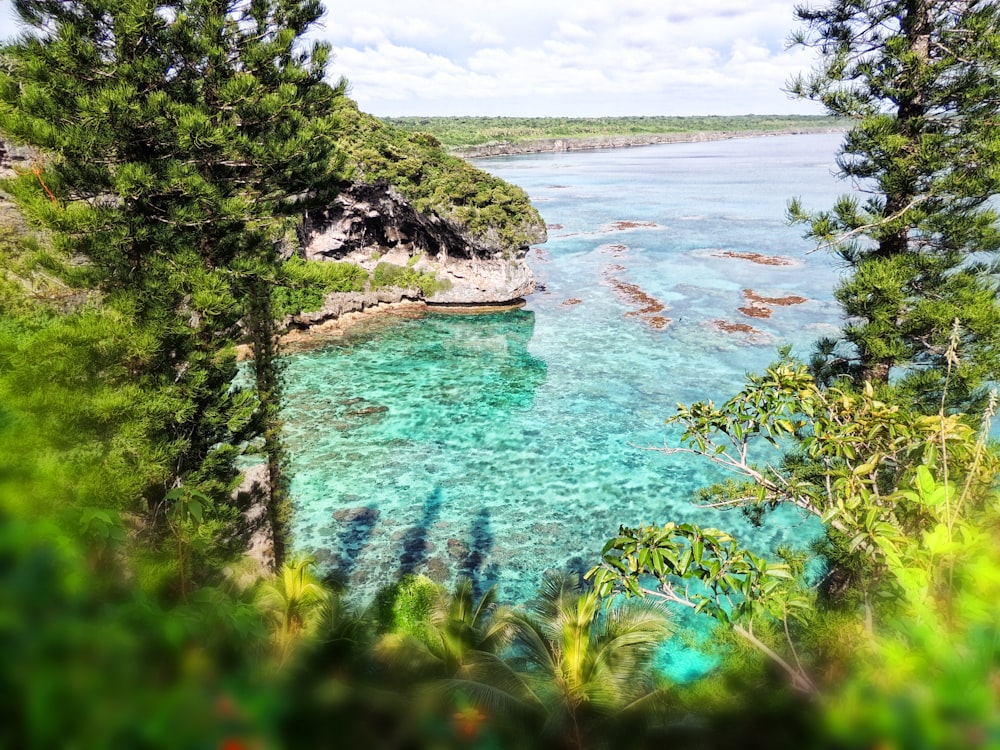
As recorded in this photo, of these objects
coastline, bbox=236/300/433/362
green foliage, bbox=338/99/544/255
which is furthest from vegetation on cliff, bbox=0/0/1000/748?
green foliage, bbox=338/99/544/255

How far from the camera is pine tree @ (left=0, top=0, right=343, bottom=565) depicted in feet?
37.4

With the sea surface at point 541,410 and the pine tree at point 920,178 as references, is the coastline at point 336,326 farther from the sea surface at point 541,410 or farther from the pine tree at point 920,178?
the pine tree at point 920,178

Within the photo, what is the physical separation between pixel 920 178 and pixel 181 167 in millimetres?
16236

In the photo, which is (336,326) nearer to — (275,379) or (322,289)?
(322,289)

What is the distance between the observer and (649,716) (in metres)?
7.07

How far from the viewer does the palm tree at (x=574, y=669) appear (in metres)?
7.65

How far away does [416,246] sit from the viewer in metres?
43.9

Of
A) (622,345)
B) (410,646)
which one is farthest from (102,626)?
(622,345)

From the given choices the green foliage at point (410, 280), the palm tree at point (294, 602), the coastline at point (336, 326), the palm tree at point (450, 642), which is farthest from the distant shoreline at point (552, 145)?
the palm tree at point (450, 642)

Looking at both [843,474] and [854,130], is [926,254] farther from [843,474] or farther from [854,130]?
[843,474]

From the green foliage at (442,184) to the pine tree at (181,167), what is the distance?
25.8 metres

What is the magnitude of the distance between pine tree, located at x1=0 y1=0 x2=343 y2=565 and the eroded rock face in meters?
26.7

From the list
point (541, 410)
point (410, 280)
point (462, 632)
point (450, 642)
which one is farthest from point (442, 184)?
point (450, 642)

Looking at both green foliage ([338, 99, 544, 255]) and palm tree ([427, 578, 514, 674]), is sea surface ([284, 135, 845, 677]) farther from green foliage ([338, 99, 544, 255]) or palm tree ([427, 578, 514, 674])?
green foliage ([338, 99, 544, 255])
